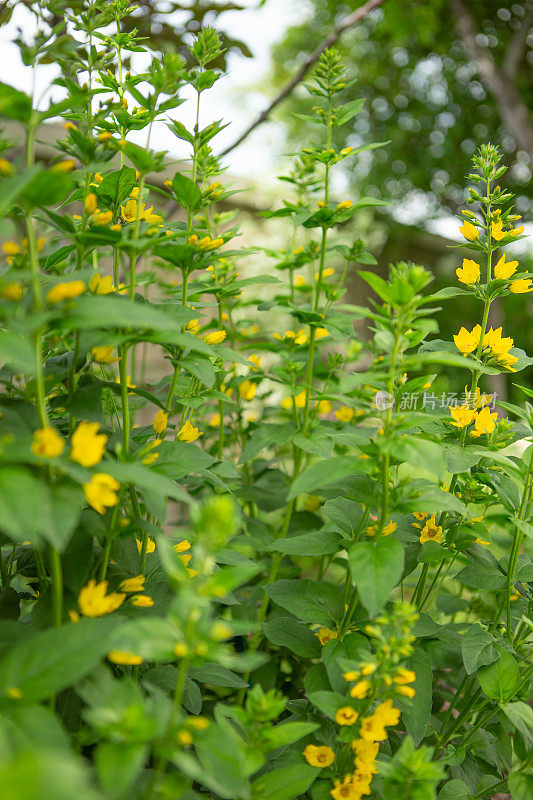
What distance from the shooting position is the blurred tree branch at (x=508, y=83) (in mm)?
4156

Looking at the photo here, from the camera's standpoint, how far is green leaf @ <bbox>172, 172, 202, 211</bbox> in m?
0.61

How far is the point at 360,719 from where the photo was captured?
1.88 feet

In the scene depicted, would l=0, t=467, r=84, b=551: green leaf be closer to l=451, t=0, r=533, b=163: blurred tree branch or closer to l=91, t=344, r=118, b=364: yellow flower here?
l=91, t=344, r=118, b=364: yellow flower

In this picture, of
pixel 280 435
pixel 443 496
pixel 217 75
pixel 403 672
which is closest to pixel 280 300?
pixel 280 435

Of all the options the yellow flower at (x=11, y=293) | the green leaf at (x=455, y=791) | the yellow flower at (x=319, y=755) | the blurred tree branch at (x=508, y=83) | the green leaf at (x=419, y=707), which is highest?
the blurred tree branch at (x=508, y=83)

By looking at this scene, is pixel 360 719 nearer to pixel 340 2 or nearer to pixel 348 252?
pixel 348 252

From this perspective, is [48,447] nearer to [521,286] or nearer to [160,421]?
[160,421]

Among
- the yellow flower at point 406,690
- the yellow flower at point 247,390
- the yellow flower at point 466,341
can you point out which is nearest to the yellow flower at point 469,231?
the yellow flower at point 466,341

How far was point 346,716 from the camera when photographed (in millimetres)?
556

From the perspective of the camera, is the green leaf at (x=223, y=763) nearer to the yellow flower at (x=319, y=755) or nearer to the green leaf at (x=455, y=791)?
the yellow flower at (x=319, y=755)

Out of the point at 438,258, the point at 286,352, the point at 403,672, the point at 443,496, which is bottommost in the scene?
the point at 403,672

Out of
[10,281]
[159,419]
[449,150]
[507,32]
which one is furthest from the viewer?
[449,150]

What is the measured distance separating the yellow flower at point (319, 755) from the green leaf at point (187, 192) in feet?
2.05

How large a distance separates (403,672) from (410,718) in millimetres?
207
